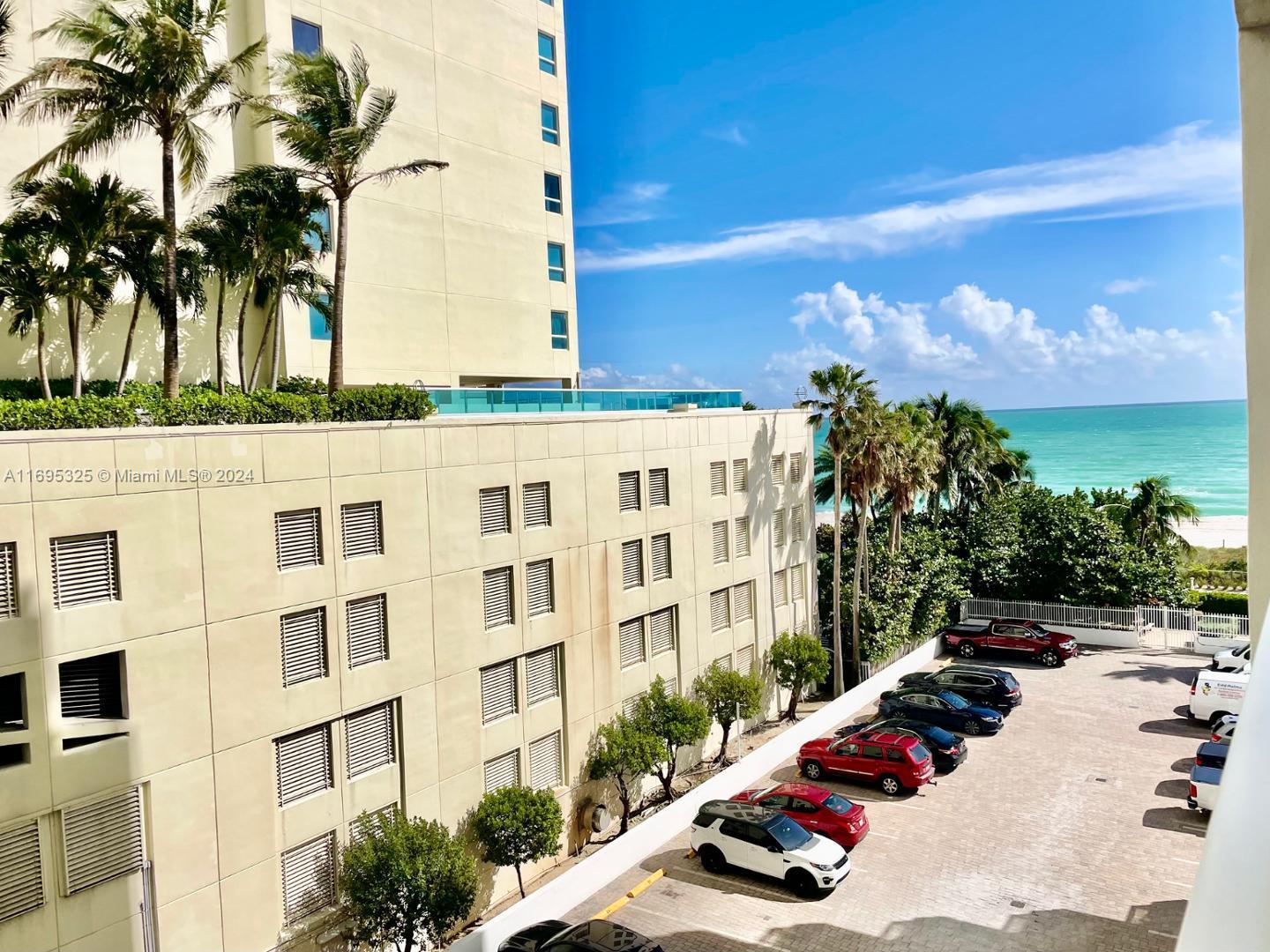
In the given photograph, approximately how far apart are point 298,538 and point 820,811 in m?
14.5

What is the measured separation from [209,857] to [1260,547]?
58.3ft

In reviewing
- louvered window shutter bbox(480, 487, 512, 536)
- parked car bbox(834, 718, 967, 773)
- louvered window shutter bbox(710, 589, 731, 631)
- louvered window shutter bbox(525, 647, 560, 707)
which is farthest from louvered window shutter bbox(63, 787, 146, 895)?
louvered window shutter bbox(710, 589, 731, 631)

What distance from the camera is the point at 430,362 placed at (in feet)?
104

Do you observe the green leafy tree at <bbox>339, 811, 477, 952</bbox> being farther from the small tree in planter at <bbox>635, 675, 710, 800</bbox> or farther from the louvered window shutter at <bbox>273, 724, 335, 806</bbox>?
the small tree in planter at <bbox>635, 675, 710, 800</bbox>

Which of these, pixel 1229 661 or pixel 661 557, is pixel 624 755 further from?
pixel 1229 661

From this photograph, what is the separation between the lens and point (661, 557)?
30.2 metres

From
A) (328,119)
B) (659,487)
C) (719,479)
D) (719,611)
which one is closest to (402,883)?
(659,487)

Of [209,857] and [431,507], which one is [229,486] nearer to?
[431,507]

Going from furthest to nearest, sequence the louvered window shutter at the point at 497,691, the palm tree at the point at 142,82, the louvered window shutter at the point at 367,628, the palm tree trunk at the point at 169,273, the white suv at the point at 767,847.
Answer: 1. the louvered window shutter at the point at 497,691
2. the white suv at the point at 767,847
3. the louvered window shutter at the point at 367,628
4. the palm tree trunk at the point at 169,273
5. the palm tree at the point at 142,82

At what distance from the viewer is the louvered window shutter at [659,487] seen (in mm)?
29797

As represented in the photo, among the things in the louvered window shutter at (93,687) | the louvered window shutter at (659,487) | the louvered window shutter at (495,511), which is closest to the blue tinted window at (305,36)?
the louvered window shutter at (495,511)

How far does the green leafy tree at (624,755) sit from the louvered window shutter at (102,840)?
42.0ft

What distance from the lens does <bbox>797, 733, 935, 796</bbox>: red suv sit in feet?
85.6

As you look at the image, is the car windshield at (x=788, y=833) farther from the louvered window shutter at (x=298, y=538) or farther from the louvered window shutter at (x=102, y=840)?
the louvered window shutter at (x=102, y=840)
